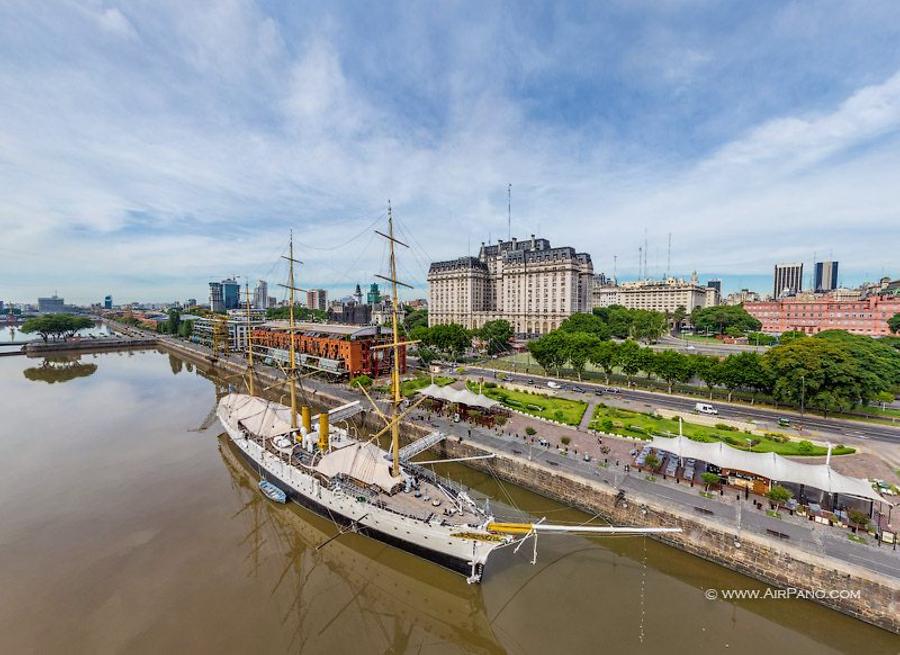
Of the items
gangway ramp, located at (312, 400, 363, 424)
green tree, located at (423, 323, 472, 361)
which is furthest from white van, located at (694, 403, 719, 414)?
green tree, located at (423, 323, 472, 361)

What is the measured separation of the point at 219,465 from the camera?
38.5 meters

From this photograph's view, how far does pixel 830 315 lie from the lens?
119812 mm

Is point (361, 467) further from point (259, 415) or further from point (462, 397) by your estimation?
point (462, 397)

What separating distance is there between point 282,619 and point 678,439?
3152 cm

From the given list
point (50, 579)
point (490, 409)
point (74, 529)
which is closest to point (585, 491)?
point (490, 409)

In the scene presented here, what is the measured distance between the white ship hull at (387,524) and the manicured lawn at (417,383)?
25907 millimetres

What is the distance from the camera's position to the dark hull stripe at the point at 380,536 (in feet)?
75.7

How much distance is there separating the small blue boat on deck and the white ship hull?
23.1 inches

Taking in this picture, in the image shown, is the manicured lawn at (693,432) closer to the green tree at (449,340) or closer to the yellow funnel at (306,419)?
the yellow funnel at (306,419)

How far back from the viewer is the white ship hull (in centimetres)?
2225

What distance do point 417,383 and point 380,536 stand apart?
3723 centimetres

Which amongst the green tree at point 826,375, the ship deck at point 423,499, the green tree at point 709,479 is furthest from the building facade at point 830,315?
the ship deck at point 423,499

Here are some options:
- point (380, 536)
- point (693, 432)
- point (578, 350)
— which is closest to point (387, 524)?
point (380, 536)

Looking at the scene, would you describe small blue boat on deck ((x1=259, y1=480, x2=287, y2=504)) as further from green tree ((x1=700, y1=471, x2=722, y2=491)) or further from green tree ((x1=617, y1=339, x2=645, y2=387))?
green tree ((x1=617, y1=339, x2=645, y2=387))
